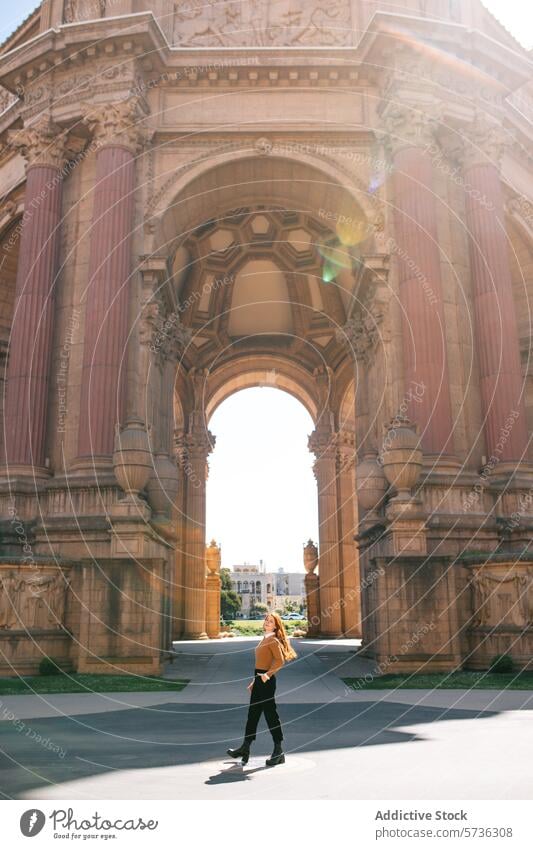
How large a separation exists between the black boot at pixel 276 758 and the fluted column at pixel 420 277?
48.2 ft

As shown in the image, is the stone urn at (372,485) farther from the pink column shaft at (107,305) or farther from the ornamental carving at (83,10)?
the ornamental carving at (83,10)

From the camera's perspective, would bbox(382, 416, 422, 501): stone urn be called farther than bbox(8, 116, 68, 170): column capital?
No

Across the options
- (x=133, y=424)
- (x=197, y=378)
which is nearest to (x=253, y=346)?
(x=197, y=378)

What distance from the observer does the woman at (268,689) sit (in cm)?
799

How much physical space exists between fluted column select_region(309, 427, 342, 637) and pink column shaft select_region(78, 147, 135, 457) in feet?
71.6

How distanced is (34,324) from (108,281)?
2.90 m

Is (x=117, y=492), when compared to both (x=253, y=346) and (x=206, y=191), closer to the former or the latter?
(x=206, y=191)

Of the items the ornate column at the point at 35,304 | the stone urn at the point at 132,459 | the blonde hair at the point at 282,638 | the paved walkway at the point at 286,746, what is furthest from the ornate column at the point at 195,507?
the blonde hair at the point at 282,638

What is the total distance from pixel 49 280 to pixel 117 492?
809 cm

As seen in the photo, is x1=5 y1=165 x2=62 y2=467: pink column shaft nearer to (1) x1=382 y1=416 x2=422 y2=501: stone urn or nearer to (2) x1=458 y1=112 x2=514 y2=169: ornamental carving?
(1) x1=382 y1=416 x2=422 y2=501: stone urn

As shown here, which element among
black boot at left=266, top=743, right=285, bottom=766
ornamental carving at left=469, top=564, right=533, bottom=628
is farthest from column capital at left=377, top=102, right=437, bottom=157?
black boot at left=266, top=743, right=285, bottom=766

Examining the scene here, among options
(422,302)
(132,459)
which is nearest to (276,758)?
(132,459)

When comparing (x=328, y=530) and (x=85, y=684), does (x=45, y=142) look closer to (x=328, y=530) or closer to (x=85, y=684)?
(x=85, y=684)

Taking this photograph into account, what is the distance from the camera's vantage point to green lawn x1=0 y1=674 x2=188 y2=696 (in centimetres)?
1553
